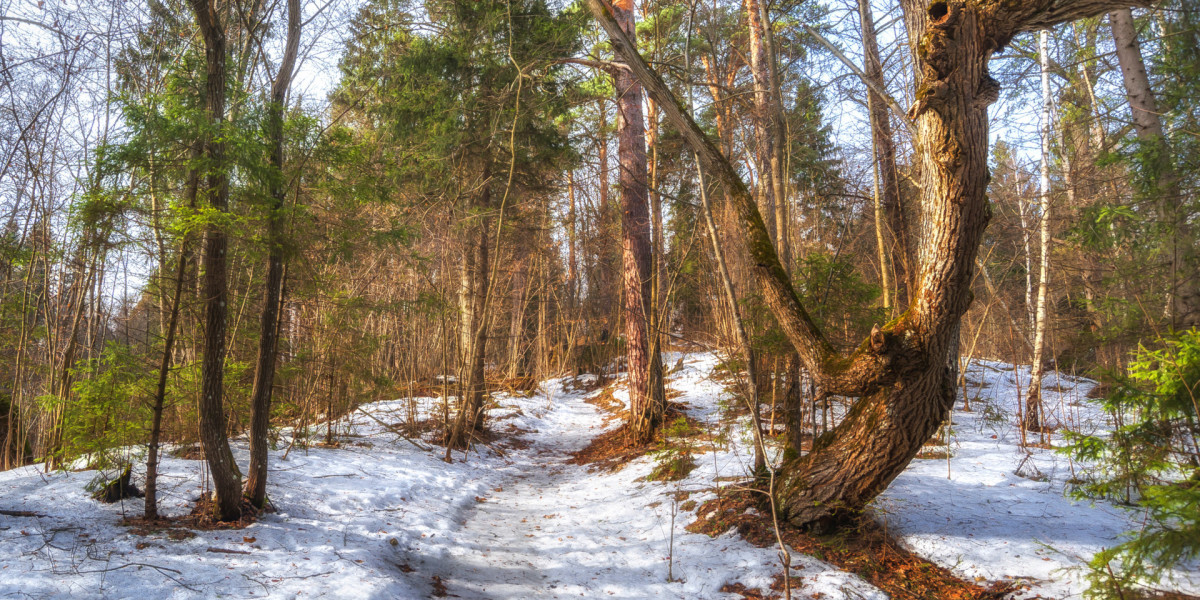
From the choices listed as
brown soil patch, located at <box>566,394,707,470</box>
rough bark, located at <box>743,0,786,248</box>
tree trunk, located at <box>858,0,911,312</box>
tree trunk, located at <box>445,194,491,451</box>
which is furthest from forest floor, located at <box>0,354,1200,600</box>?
tree trunk, located at <box>858,0,911,312</box>

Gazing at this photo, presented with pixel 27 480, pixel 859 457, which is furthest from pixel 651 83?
pixel 27 480

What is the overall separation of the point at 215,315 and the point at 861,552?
5.48 metres

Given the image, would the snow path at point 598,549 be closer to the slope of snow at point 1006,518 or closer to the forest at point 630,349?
the forest at point 630,349

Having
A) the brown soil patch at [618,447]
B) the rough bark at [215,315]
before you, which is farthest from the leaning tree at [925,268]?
the brown soil patch at [618,447]

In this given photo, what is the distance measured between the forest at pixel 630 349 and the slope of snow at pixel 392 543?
0.13 ft

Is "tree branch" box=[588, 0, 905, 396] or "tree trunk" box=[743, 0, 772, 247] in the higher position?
"tree trunk" box=[743, 0, 772, 247]

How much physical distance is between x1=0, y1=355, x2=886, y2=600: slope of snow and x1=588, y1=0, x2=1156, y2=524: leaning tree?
856 millimetres

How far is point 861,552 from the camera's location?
4379mm

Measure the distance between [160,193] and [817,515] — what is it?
19.6 ft

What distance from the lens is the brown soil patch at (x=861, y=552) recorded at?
3863mm

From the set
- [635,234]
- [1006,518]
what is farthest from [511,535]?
[635,234]

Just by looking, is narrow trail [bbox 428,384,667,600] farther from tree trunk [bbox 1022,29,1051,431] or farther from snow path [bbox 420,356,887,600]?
tree trunk [bbox 1022,29,1051,431]

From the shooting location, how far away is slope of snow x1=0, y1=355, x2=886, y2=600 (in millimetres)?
3637

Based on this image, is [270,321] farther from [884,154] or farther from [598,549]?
[884,154]
